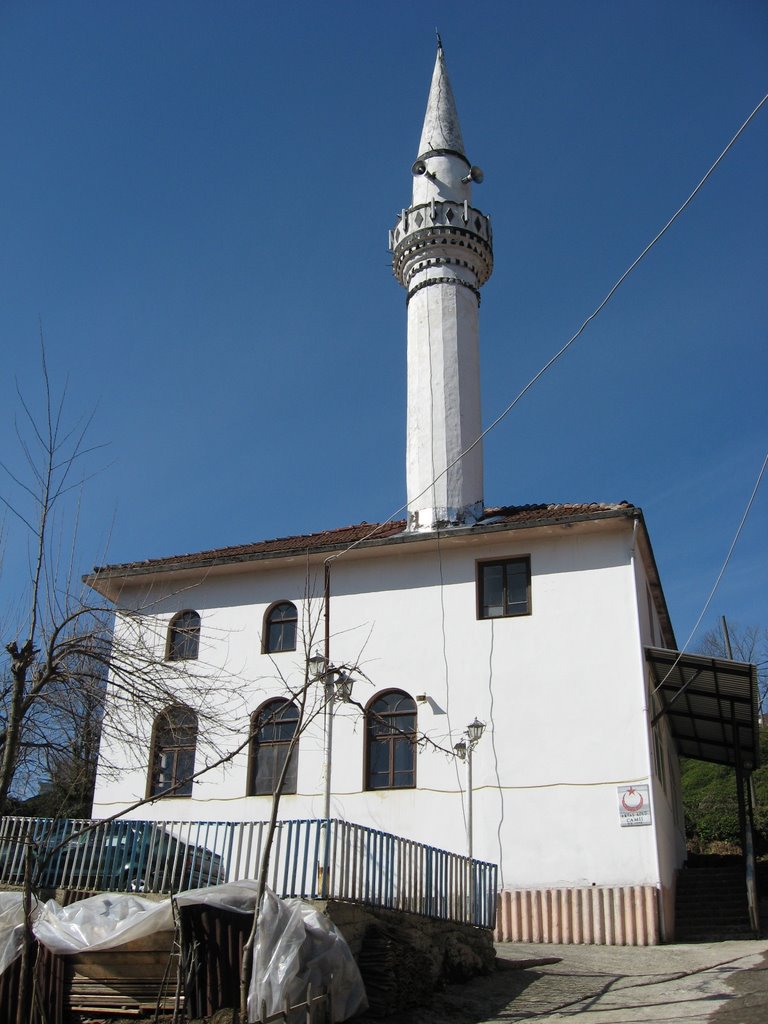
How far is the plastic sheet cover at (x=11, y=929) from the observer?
861cm

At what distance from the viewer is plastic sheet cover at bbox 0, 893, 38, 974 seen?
861 centimetres

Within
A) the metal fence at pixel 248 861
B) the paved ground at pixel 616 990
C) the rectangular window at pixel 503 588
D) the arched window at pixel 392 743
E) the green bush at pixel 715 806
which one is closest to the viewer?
the paved ground at pixel 616 990

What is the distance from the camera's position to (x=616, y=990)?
405 inches

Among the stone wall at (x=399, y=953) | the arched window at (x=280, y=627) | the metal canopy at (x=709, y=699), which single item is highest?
the arched window at (x=280, y=627)

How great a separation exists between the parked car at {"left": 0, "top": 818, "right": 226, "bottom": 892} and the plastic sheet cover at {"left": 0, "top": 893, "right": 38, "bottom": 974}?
2.99ft

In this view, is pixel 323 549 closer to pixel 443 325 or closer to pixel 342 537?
pixel 342 537

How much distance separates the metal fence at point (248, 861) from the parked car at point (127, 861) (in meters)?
0.01

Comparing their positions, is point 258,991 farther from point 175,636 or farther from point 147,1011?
point 175,636

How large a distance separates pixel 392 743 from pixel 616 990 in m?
7.52

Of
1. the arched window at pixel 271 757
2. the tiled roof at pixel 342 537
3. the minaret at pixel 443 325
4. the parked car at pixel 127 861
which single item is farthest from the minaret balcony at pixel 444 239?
the parked car at pixel 127 861

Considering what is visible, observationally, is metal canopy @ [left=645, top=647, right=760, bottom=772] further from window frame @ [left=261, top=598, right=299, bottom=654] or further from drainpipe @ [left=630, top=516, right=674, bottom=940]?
window frame @ [left=261, top=598, right=299, bottom=654]

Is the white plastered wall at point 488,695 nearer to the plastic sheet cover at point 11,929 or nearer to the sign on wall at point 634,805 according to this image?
the sign on wall at point 634,805

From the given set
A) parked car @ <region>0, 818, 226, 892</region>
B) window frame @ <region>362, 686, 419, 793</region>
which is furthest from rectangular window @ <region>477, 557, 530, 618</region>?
parked car @ <region>0, 818, 226, 892</region>

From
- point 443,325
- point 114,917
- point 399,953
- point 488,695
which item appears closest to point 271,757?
point 488,695
